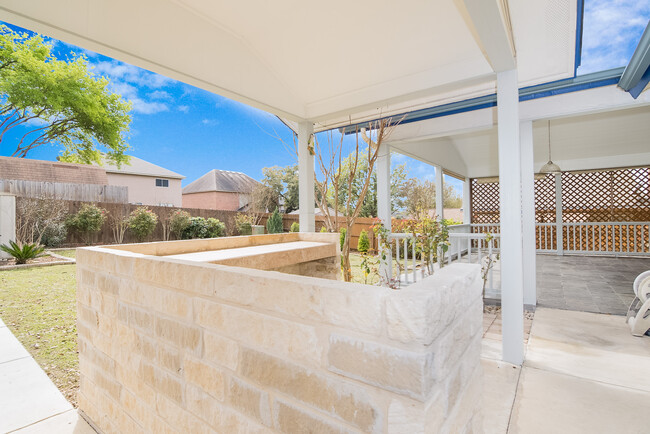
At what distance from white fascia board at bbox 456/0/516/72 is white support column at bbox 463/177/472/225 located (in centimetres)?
706

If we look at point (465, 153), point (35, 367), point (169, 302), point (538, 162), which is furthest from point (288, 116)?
point (538, 162)

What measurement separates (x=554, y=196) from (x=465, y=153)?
2815 mm

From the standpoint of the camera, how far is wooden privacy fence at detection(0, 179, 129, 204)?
26.7 feet

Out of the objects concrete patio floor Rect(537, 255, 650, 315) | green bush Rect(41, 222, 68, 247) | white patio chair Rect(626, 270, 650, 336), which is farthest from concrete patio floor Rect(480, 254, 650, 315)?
green bush Rect(41, 222, 68, 247)

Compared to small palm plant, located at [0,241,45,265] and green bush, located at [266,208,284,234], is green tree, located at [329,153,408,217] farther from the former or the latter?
small palm plant, located at [0,241,45,265]

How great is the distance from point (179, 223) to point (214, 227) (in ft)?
3.43

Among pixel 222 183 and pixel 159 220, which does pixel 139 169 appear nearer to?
pixel 222 183

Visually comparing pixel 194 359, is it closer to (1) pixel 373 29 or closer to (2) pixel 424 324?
(2) pixel 424 324

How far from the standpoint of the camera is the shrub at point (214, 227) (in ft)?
32.3

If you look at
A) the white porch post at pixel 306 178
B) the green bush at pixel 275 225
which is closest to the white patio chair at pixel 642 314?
the white porch post at pixel 306 178

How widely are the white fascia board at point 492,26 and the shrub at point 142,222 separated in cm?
880

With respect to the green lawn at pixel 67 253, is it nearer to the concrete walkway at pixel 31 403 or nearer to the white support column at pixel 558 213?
the concrete walkway at pixel 31 403

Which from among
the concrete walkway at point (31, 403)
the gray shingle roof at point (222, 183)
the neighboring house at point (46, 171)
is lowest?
the concrete walkway at point (31, 403)

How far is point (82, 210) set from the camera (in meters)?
7.75
